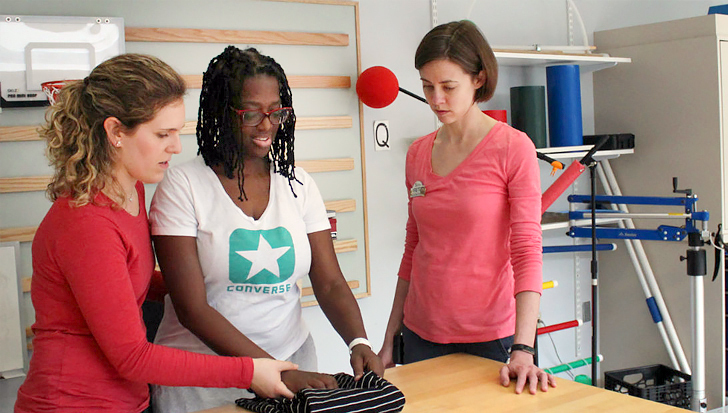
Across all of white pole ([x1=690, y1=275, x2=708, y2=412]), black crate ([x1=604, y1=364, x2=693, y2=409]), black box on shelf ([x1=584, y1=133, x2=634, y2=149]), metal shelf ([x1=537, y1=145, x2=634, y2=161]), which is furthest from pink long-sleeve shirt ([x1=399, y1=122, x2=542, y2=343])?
black box on shelf ([x1=584, y1=133, x2=634, y2=149])

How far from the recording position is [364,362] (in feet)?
4.82

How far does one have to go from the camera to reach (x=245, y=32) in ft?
9.11

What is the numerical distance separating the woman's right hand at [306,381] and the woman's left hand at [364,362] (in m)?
0.12

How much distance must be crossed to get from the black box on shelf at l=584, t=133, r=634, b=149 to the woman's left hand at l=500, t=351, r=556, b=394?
230cm

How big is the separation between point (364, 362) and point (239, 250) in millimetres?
349

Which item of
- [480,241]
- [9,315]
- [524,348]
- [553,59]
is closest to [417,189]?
[480,241]

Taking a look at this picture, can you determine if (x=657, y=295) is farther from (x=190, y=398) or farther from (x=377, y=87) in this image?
(x=190, y=398)

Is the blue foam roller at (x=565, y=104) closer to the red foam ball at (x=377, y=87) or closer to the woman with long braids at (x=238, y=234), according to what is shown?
the red foam ball at (x=377, y=87)

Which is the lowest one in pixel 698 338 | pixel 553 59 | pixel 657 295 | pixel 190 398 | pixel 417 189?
pixel 698 338

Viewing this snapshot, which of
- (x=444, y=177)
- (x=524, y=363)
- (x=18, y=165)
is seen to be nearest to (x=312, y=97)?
(x=18, y=165)

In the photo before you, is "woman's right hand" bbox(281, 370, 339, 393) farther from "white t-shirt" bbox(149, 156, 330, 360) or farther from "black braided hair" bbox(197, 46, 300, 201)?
"black braided hair" bbox(197, 46, 300, 201)

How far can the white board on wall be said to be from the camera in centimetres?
233

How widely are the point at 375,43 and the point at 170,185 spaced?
184cm

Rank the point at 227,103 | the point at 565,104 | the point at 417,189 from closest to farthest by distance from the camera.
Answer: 1. the point at 227,103
2. the point at 417,189
3. the point at 565,104
